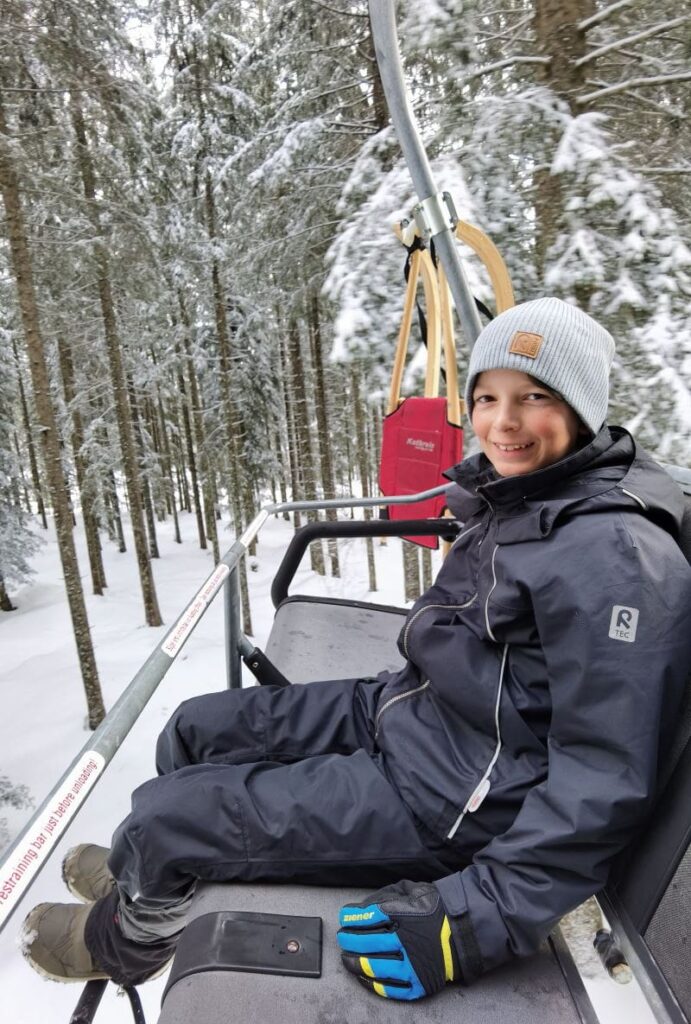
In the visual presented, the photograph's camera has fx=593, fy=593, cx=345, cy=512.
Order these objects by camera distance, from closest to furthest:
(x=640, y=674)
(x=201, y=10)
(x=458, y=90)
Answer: (x=640, y=674)
(x=458, y=90)
(x=201, y=10)

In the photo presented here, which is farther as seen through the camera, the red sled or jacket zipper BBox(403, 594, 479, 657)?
the red sled

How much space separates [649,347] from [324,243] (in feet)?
14.8

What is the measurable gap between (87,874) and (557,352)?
2.32 m

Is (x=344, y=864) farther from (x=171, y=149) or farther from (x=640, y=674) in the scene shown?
(x=171, y=149)

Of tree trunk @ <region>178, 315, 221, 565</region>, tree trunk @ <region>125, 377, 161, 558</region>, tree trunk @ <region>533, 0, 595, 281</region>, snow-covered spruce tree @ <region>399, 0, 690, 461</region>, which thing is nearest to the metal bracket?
snow-covered spruce tree @ <region>399, 0, 690, 461</region>

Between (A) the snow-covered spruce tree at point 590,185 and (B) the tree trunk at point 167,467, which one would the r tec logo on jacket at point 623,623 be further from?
(B) the tree trunk at point 167,467

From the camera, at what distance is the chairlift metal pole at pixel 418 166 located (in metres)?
2.53

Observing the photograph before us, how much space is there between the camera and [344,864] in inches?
54.1

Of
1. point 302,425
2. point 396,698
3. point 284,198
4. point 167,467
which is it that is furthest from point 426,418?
point 167,467

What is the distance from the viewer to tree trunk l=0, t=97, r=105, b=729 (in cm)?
709

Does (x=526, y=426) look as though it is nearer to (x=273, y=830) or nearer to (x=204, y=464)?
(x=273, y=830)

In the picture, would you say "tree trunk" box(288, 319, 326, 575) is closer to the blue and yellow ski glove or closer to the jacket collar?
the jacket collar

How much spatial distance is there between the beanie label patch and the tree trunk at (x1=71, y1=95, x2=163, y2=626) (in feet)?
25.8

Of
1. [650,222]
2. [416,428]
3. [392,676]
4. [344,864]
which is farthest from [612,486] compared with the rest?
[650,222]
